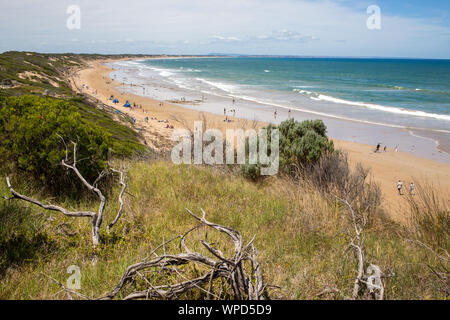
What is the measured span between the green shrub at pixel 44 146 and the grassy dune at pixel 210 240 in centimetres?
37

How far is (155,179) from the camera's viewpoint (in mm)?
5562

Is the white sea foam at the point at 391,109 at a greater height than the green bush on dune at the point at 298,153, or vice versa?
the white sea foam at the point at 391,109

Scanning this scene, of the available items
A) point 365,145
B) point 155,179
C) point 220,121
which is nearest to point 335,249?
point 155,179

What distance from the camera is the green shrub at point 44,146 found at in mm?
4629

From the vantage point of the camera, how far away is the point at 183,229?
12.2 feet

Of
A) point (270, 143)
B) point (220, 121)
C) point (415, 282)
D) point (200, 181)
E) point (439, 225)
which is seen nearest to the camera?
point (415, 282)

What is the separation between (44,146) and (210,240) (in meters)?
3.28

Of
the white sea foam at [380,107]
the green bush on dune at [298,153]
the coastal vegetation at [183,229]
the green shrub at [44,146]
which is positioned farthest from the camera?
the white sea foam at [380,107]

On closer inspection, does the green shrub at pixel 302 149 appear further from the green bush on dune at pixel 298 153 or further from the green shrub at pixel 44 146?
the green shrub at pixel 44 146

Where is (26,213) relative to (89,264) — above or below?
above

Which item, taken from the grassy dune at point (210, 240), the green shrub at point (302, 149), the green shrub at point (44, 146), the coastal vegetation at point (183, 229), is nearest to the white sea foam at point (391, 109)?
the green shrub at point (302, 149)

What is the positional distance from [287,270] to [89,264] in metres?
1.87
